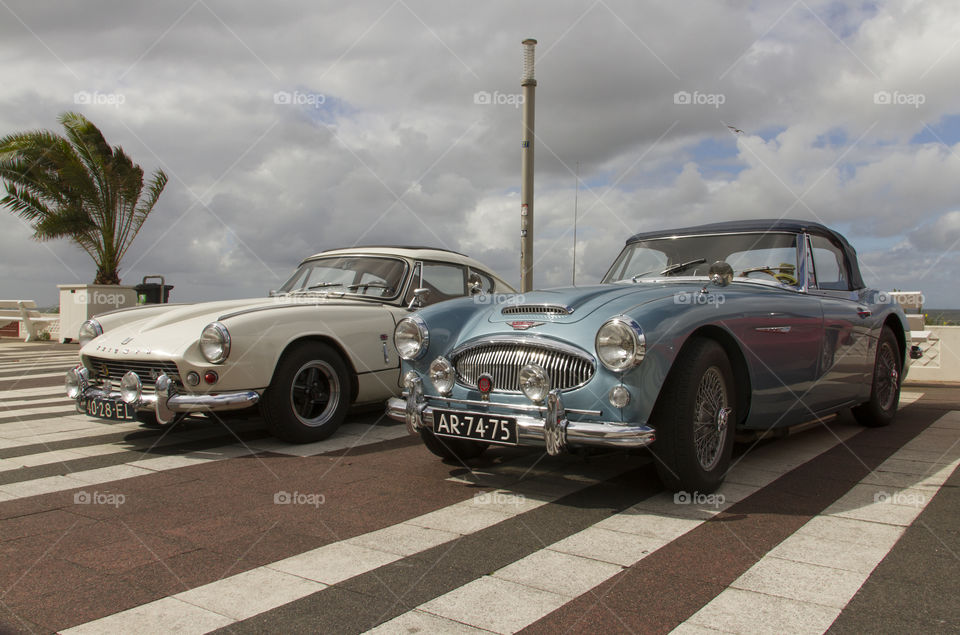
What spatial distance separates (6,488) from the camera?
4148 mm

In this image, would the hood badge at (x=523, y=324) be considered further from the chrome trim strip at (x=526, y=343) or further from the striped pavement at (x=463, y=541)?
the striped pavement at (x=463, y=541)

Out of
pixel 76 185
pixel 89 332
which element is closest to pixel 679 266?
pixel 89 332

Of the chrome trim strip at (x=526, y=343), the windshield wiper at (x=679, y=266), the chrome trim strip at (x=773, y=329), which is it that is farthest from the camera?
the windshield wiper at (x=679, y=266)

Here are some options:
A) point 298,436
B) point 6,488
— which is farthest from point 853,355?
point 6,488

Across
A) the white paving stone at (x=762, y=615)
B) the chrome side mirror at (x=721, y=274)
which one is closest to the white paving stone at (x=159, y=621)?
the white paving stone at (x=762, y=615)

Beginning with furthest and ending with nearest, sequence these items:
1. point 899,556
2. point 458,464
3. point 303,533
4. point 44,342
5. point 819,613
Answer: point 44,342, point 458,464, point 303,533, point 899,556, point 819,613

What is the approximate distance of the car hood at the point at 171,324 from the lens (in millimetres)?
5180

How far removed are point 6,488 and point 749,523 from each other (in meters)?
4.01

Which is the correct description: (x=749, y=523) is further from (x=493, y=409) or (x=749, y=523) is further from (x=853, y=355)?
(x=853, y=355)

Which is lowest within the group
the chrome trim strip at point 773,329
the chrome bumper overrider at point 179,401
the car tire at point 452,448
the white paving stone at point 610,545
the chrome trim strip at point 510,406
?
the white paving stone at point 610,545

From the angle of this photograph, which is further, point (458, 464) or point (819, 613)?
point (458, 464)

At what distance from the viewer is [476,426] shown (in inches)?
154

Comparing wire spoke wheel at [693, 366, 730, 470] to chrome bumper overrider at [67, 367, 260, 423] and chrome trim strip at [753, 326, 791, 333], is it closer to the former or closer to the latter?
chrome trim strip at [753, 326, 791, 333]

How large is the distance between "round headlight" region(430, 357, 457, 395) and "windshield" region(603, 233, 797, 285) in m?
2.05
